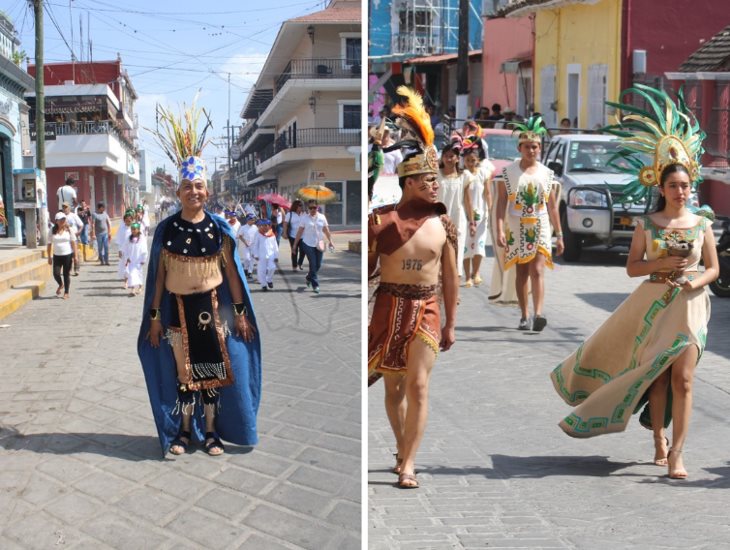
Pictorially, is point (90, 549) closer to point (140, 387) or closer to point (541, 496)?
point (541, 496)

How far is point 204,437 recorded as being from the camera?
20.0ft

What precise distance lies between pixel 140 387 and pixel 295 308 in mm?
1536

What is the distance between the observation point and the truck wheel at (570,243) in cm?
1468

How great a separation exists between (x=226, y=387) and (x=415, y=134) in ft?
6.25

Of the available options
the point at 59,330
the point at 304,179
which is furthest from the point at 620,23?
the point at 304,179

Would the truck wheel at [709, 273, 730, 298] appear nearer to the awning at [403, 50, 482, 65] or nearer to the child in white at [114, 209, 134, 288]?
the child in white at [114, 209, 134, 288]

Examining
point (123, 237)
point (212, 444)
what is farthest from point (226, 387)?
point (123, 237)

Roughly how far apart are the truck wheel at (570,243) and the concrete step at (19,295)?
6793 mm

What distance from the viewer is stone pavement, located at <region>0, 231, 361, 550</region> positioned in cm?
479

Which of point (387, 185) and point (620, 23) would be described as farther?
point (620, 23)

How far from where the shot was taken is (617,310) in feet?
19.1

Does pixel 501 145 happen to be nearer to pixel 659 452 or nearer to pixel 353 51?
pixel 659 452

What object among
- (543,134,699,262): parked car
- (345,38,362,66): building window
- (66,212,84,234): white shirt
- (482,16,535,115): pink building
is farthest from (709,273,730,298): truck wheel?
(482,16,535,115): pink building

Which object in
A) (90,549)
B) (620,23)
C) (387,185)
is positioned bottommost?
(90,549)
